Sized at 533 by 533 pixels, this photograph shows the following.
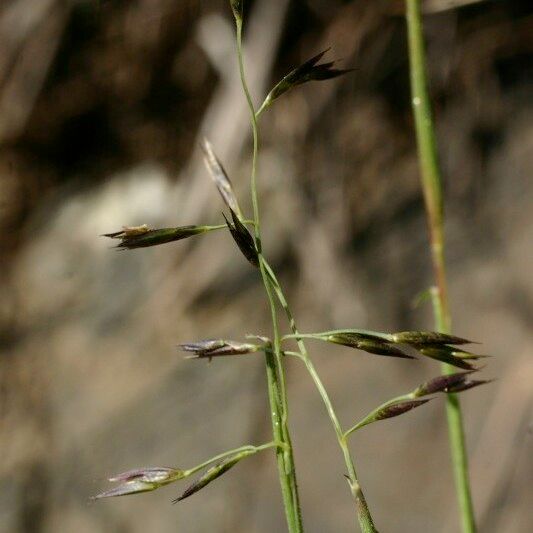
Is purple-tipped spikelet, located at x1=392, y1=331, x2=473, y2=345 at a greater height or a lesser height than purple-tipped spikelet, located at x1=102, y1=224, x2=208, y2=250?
lesser

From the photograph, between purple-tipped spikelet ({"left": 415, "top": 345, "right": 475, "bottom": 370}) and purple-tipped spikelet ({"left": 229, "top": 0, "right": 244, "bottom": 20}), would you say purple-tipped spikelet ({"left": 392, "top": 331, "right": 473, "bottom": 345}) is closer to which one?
purple-tipped spikelet ({"left": 415, "top": 345, "right": 475, "bottom": 370})

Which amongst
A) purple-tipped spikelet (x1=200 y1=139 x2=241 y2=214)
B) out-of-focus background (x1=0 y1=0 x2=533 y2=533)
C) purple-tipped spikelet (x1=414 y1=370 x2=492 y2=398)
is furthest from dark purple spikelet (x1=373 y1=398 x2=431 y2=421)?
out-of-focus background (x1=0 y1=0 x2=533 y2=533)

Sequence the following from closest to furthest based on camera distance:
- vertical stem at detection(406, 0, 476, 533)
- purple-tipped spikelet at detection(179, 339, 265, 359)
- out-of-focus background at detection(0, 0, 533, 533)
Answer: purple-tipped spikelet at detection(179, 339, 265, 359) → vertical stem at detection(406, 0, 476, 533) → out-of-focus background at detection(0, 0, 533, 533)

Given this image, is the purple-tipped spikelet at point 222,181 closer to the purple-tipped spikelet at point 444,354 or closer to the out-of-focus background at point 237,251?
the purple-tipped spikelet at point 444,354

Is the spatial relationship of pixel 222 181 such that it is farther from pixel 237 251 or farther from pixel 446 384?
pixel 237 251

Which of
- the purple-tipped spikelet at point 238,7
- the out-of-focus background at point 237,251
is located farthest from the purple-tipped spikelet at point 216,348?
the out-of-focus background at point 237,251

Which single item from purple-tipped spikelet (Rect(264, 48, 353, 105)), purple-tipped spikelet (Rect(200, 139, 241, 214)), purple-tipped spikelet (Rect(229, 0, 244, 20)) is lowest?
purple-tipped spikelet (Rect(200, 139, 241, 214))
